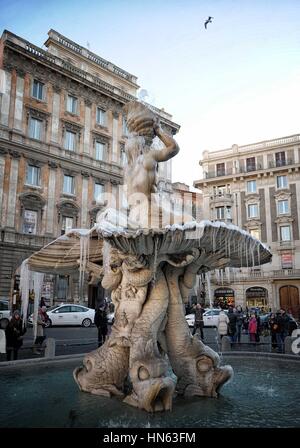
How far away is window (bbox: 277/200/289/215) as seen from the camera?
38344 mm

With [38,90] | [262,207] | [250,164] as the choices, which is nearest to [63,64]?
[38,90]

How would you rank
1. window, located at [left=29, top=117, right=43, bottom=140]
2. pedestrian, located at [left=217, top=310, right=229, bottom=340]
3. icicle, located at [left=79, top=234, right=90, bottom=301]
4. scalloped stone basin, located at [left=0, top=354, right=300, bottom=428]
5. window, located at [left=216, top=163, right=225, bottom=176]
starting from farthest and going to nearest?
1. window, located at [left=216, top=163, right=225, bottom=176]
2. window, located at [left=29, top=117, right=43, bottom=140]
3. pedestrian, located at [left=217, top=310, right=229, bottom=340]
4. icicle, located at [left=79, top=234, right=90, bottom=301]
5. scalloped stone basin, located at [left=0, top=354, right=300, bottom=428]

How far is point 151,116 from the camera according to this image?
549 cm

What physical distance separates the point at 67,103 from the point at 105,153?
5.10m

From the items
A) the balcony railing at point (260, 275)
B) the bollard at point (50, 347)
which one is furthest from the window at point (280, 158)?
the bollard at point (50, 347)

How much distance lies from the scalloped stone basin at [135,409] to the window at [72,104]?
89.1 feet

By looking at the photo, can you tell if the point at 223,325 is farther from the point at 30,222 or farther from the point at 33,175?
the point at 33,175

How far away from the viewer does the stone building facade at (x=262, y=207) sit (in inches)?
1447

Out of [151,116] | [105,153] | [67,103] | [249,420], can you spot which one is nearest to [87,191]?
[105,153]

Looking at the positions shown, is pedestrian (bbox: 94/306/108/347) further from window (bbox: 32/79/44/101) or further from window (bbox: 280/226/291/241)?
window (bbox: 280/226/291/241)

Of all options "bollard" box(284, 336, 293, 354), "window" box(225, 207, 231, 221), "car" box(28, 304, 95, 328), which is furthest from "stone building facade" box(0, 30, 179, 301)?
"bollard" box(284, 336, 293, 354)

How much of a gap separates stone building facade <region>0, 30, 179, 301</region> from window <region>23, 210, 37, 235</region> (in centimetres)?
7

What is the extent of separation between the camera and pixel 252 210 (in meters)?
40.2
